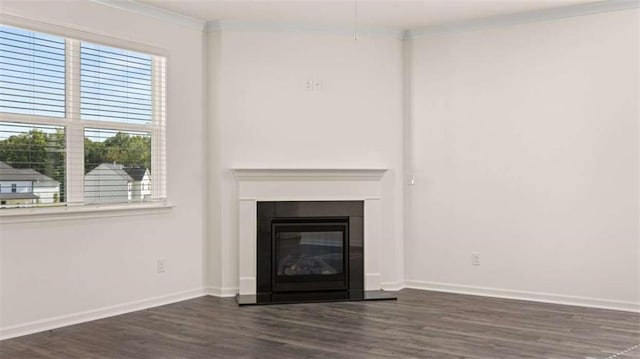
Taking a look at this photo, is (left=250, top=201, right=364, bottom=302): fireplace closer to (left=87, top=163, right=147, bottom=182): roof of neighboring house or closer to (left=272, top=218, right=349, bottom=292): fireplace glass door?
(left=272, top=218, right=349, bottom=292): fireplace glass door

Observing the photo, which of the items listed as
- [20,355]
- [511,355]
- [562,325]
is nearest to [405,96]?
[562,325]

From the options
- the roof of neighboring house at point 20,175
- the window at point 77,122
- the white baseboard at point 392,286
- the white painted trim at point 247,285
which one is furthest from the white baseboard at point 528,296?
the roof of neighboring house at point 20,175

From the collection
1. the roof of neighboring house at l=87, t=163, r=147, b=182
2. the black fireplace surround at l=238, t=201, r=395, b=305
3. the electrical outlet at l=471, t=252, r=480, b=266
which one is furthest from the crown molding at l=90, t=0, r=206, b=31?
the electrical outlet at l=471, t=252, r=480, b=266

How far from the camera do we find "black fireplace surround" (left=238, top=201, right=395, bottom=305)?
18.0 ft

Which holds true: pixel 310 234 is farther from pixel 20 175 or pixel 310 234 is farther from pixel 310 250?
pixel 20 175

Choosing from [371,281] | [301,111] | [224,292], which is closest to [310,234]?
[371,281]

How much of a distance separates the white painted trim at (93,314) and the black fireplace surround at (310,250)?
587 mm

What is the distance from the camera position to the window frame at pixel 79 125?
4.25 metres

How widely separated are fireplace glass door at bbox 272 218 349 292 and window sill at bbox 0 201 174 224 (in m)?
1.09

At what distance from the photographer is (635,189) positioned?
4.89m

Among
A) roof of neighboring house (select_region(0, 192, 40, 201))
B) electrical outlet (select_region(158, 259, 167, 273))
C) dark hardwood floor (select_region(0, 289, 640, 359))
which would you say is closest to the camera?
dark hardwood floor (select_region(0, 289, 640, 359))

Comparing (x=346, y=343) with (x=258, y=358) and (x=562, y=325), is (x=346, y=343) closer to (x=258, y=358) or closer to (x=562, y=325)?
(x=258, y=358)

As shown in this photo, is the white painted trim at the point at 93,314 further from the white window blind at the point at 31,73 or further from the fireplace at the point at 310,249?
the white window blind at the point at 31,73

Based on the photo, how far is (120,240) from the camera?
15.9 ft
